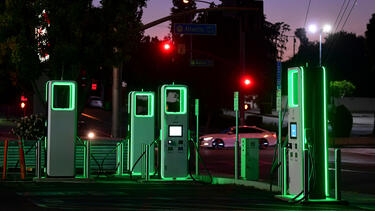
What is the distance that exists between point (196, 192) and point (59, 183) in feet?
14.1

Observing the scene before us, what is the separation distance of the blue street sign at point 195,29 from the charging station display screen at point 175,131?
38.6 ft

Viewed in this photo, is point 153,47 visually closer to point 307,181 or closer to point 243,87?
point 243,87

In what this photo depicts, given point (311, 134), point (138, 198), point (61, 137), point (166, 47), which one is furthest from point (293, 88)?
point (166, 47)

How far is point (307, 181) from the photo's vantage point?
42.3 ft

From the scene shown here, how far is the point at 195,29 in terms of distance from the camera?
98.5 ft

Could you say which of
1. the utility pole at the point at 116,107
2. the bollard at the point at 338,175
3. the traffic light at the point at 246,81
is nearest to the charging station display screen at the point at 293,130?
the bollard at the point at 338,175

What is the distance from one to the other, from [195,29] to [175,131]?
1228 cm

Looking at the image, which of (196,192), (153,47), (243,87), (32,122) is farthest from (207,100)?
(153,47)

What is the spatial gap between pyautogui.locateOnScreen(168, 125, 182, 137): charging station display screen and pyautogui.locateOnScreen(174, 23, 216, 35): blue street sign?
463 inches

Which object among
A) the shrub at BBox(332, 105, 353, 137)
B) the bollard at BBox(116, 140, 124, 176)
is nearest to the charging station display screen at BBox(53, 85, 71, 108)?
the bollard at BBox(116, 140, 124, 176)

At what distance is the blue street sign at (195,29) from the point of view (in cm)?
2969

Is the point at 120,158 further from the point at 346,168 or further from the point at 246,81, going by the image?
the point at 246,81

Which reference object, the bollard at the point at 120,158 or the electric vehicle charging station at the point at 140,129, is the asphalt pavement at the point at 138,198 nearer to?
the electric vehicle charging station at the point at 140,129

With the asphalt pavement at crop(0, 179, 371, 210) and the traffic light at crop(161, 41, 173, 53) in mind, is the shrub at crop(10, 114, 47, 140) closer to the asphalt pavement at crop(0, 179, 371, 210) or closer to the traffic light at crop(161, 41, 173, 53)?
the asphalt pavement at crop(0, 179, 371, 210)
